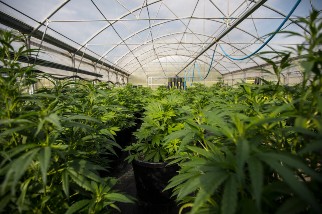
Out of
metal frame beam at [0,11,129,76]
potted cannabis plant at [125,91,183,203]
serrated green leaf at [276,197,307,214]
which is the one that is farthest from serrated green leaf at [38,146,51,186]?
metal frame beam at [0,11,129,76]

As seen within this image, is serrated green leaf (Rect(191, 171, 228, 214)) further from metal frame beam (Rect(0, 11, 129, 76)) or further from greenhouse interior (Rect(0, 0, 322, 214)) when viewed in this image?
metal frame beam (Rect(0, 11, 129, 76))


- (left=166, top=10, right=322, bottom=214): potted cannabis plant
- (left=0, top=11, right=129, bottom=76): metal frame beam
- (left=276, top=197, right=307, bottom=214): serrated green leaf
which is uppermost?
(left=0, top=11, right=129, bottom=76): metal frame beam

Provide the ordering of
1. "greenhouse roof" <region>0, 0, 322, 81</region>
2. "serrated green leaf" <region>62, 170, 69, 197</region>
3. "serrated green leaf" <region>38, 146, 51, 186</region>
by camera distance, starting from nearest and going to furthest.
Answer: "serrated green leaf" <region>38, 146, 51, 186</region>, "serrated green leaf" <region>62, 170, 69, 197</region>, "greenhouse roof" <region>0, 0, 322, 81</region>

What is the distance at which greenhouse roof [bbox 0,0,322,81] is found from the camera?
6.05 metres

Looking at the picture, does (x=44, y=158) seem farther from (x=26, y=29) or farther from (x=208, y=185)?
(x=26, y=29)

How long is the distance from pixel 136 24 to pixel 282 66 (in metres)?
11.0

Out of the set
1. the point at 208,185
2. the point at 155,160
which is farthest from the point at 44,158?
the point at 155,160

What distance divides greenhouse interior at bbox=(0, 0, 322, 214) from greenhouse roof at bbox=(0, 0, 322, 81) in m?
0.06

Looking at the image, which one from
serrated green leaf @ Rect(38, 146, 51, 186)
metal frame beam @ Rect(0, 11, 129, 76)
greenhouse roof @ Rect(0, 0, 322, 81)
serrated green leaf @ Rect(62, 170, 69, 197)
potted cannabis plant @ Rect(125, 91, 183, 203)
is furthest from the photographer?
greenhouse roof @ Rect(0, 0, 322, 81)

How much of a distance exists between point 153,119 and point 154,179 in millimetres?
643

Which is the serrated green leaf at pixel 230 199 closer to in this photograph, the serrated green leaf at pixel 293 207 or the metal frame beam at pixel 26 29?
the serrated green leaf at pixel 293 207

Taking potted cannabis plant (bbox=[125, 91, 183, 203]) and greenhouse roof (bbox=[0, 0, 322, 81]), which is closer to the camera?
potted cannabis plant (bbox=[125, 91, 183, 203])

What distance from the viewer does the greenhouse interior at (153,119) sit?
71 cm

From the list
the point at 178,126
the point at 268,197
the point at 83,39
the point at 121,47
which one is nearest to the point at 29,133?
the point at 268,197
